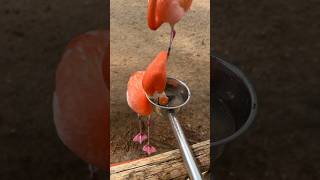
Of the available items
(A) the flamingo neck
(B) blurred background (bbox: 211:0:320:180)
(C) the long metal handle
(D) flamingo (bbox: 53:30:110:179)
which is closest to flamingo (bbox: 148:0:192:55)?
(A) the flamingo neck

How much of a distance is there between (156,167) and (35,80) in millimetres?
719

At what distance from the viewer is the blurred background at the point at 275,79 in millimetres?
1435

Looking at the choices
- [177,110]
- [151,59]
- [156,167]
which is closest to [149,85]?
[177,110]

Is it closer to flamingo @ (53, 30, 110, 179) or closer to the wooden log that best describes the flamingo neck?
flamingo @ (53, 30, 110, 179)

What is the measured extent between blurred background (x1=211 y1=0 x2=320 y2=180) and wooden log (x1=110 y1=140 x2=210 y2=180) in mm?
308

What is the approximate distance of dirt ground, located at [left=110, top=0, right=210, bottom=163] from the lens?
4.84 ft

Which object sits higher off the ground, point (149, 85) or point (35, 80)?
Answer: point (149, 85)

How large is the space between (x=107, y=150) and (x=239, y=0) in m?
1.20

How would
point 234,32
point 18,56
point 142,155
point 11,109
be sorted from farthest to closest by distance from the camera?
point 234,32 → point 18,56 → point 11,109 → point 142,155

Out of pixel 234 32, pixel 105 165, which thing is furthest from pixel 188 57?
pixel 105 165

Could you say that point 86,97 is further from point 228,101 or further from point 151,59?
point 151,59

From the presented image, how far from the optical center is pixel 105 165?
119 centimetres

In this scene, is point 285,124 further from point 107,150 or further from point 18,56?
point 18,56

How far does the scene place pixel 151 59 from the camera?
1755 millimetres
